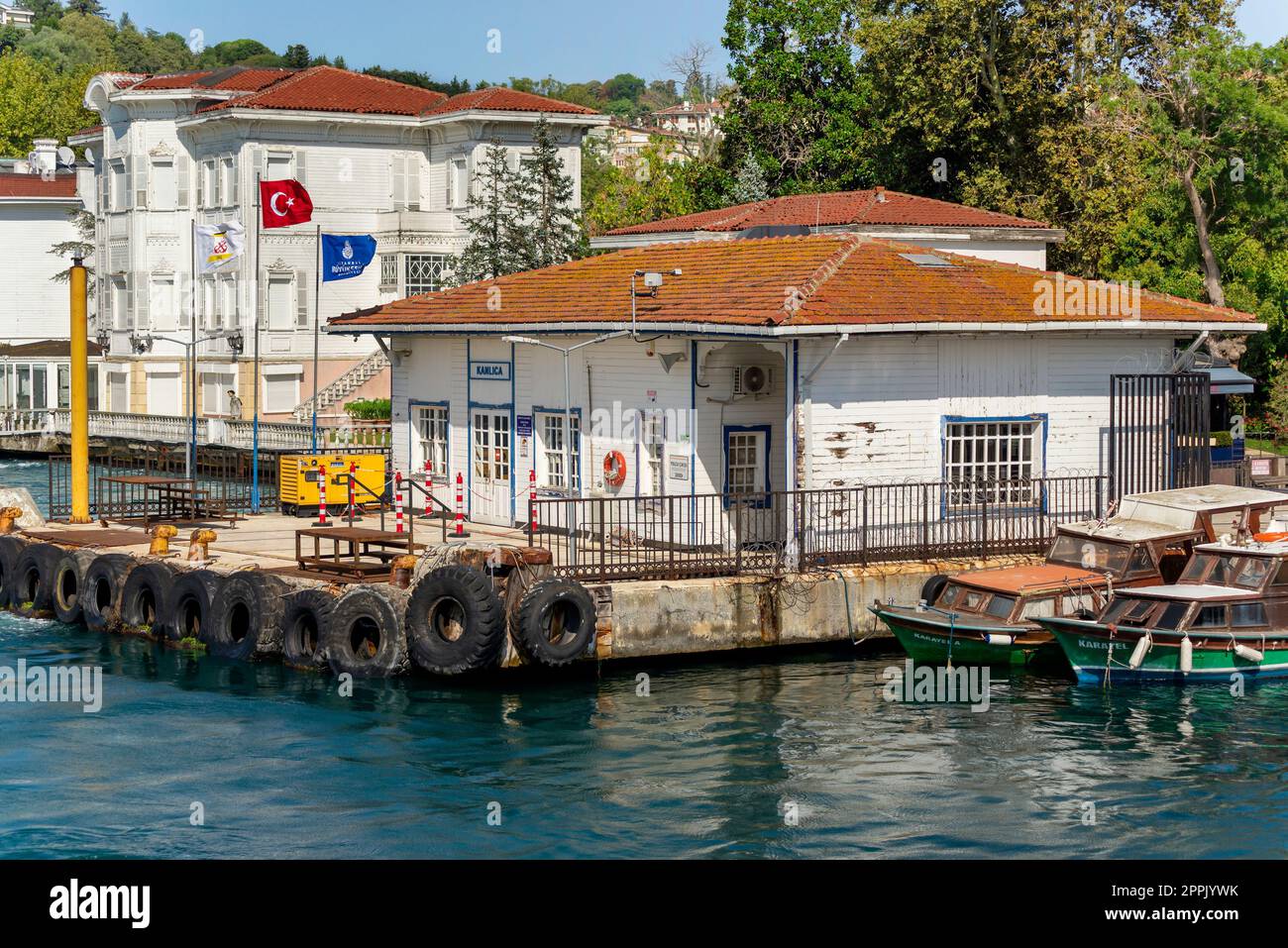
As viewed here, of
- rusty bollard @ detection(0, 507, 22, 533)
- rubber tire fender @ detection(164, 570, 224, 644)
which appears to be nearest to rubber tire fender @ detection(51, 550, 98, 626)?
rubber tire fender @ detection(164, 570, 224, 644)

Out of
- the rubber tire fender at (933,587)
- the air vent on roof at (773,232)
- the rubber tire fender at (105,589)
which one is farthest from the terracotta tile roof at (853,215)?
the rubber tire fender at (105,589)

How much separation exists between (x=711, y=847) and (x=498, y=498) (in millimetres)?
16099

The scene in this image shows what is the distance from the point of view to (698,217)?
50031 millimetres

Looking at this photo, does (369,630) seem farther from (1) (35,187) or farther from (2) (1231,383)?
(1) (35,187)

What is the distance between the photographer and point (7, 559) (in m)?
33.4

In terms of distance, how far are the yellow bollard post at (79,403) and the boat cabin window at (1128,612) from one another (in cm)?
1906

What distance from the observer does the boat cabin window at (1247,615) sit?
26328 mm

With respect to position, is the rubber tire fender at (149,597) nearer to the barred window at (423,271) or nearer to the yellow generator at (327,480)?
the yellow generator at (327,480)

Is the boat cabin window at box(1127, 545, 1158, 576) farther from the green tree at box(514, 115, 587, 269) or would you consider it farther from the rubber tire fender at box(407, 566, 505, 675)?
the green tree at box(514, 115, 587, 269)

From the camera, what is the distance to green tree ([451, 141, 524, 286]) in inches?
2547

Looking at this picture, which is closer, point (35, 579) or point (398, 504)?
point (398, 504)

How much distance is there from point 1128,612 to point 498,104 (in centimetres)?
5006

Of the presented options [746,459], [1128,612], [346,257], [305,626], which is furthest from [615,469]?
[346,257]

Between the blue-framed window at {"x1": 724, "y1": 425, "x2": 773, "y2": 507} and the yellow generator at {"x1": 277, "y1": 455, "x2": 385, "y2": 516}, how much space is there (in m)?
8.42
